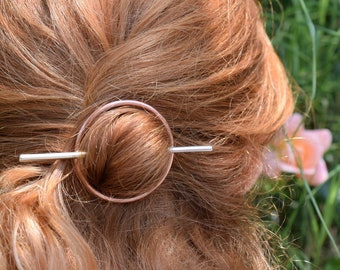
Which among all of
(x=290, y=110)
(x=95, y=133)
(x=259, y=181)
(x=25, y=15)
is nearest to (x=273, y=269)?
(x=259, y=181)

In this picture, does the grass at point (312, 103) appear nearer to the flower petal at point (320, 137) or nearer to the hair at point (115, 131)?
the flower petal at point (320, 137)

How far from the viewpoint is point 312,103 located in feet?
4.91

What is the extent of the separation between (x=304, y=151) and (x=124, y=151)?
0.65 metres

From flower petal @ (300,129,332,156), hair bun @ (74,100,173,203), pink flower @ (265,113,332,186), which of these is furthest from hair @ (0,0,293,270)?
flower petal @ (300,129,332,156)

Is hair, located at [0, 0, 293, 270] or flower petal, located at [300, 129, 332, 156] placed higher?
hair, located at [0, 0, 293, 270]

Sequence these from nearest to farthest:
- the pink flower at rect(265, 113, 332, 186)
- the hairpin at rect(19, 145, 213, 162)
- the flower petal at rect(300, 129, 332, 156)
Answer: the hairpin at rect(19, 145, 213, 162)
the pink flower at rect(265, 113, 332, 186)
the flower petal at rect(300, 129, 332, 156)

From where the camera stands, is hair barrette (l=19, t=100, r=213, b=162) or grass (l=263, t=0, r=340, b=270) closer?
hair barrette (l=19, t=100, r=213, b=162)

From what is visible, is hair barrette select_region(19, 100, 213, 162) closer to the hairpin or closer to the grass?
the hairpin

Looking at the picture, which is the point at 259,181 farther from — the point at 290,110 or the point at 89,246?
the point at 89,246

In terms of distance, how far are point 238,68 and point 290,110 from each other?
181 millimetres

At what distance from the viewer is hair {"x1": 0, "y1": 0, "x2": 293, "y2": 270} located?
0.81 metres

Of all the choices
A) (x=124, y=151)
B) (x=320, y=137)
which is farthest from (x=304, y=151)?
(x=124, y=151)

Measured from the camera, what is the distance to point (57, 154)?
2.62ft

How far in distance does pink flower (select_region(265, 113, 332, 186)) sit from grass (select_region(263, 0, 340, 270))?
0.05 meters
